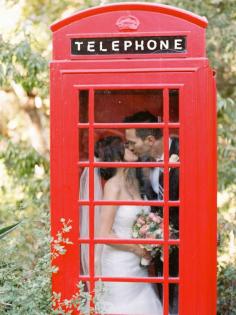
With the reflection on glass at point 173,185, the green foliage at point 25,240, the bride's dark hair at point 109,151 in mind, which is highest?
the bride's dark hair at point 109,151

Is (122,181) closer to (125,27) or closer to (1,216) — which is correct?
(125,27)

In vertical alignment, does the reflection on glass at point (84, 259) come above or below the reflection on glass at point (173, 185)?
below

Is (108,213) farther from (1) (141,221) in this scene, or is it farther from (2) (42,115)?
(2) (42,115)

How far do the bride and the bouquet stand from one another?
34 millimetres

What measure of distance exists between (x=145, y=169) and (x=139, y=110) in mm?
Result: 357

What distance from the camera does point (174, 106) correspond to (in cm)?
401

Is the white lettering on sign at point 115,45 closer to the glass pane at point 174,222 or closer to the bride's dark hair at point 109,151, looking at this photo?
the bride's dark hair at point 109,151

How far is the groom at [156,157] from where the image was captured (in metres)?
4.06

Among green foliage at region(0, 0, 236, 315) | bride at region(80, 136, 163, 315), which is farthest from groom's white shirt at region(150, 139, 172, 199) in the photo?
green foliage at region(0, 0, 236, 315)

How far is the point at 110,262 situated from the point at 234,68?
15.4ft

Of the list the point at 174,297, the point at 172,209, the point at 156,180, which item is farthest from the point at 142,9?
the point at 174,297

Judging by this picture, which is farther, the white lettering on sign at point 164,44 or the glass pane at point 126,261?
the glass pane at point 126,261

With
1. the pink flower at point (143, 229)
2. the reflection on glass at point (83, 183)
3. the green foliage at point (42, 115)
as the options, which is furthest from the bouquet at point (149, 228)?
the green foliage at point (42, 115)

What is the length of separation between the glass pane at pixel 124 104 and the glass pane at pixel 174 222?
546mm
